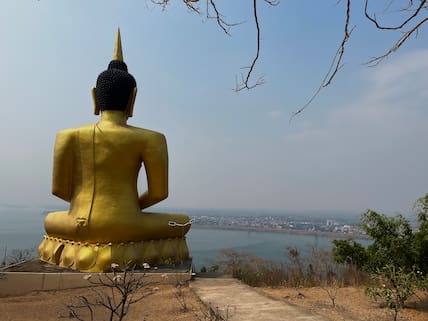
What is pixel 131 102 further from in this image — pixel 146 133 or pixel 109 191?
pixel 109 191

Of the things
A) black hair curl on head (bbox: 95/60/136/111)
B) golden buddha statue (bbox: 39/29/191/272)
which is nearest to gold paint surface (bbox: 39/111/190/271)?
golden buddha statue (bbox: 39/29/191/272)

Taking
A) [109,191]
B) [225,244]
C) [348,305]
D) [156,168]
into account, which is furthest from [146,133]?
[225,244]

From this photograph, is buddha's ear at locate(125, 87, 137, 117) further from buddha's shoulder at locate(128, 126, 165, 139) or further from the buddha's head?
buddha's shoulder at locate(128, 126, 165, 139)

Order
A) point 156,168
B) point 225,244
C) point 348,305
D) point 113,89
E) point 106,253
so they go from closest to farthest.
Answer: point 348,305, point 106,253, point 156,168, point 113,89, point 225,244

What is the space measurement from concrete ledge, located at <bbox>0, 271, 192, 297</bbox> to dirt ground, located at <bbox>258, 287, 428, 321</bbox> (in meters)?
2.18

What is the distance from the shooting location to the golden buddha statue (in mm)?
7754

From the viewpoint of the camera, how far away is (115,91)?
342 inches

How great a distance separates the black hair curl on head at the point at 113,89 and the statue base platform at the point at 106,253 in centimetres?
309

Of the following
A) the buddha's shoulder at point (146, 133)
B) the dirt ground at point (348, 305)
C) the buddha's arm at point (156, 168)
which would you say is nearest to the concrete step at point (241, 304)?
the dirt ground at point (348, 305)

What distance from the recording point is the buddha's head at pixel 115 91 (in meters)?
8.68

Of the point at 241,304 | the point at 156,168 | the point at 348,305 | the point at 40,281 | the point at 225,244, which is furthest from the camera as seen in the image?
the point at 225,244

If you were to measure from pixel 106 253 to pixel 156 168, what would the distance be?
78.6 inches

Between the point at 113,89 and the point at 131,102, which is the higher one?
the point at 113,89

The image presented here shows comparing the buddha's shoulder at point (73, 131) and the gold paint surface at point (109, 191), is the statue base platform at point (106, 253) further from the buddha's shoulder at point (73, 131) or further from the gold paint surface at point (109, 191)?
the buddha's shoulder at point (73, 131)
